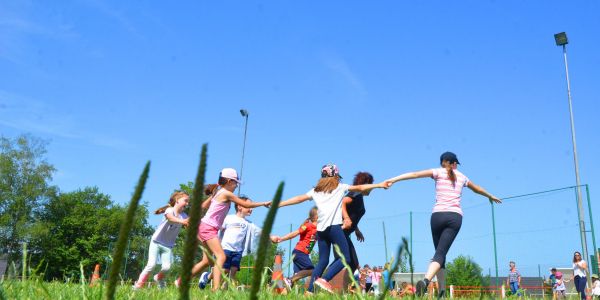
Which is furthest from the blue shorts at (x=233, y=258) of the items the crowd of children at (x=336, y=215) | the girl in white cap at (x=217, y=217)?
the girl in white cap at (x=217, y=217)

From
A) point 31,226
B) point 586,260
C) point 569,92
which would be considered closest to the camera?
point 586,260

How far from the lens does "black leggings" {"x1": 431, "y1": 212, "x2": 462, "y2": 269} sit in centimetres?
727

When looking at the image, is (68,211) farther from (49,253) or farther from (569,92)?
(569,92)

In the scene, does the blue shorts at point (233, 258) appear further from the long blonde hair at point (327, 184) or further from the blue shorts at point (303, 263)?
the long blonde hair at point (327, 184)

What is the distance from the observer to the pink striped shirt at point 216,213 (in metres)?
8.16

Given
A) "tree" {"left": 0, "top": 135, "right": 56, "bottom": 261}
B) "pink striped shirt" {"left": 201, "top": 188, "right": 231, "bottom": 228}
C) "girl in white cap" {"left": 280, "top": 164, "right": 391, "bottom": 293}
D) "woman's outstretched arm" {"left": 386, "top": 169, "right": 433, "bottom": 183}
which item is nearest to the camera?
"girl in white cap" {"left": 280, "top": 164, "right": 391, "bottom": 293}

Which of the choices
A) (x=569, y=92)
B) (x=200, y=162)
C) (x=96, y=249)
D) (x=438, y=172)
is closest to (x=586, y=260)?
(x=438, y=172)

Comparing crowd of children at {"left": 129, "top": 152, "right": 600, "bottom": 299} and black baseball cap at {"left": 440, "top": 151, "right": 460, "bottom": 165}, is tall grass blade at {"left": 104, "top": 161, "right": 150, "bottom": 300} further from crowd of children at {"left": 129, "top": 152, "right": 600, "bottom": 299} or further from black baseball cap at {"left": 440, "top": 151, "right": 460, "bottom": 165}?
black baseball cap at {"left": 440, "top": 151, "right": 460, "bottom": 165}

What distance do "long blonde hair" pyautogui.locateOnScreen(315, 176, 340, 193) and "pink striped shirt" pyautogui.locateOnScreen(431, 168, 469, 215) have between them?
4.54 feet

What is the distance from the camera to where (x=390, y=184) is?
24.9 feet

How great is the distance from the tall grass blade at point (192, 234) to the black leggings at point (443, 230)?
22.9 feet

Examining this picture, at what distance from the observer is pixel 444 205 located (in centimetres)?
760

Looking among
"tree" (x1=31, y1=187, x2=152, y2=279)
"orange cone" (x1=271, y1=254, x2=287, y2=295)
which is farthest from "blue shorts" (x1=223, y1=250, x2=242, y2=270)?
"tree" (x1=31, y1=187, x2=152, y2=279)

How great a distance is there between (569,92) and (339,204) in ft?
83.5
